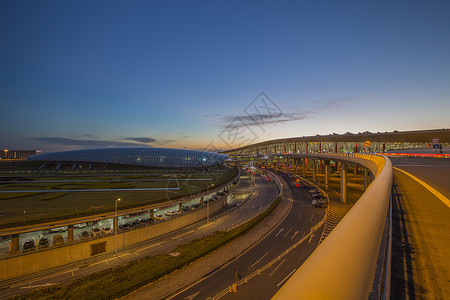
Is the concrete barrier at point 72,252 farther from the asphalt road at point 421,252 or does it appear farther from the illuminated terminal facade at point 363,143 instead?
the illuminated terminal facade at point 363,143

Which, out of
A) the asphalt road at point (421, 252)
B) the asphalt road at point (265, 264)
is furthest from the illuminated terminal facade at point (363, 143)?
the asphalt road at point (421, 252)

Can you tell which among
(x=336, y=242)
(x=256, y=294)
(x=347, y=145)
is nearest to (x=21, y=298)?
(x=256, y=294)

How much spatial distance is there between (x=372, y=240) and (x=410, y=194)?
7.15m

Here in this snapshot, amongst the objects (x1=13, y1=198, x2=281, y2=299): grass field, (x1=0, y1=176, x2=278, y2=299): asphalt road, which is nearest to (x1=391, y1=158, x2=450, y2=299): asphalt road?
(x1=13, y1=198, x2=281, y2=299): grass field

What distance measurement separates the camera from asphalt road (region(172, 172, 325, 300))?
1359 centimetres

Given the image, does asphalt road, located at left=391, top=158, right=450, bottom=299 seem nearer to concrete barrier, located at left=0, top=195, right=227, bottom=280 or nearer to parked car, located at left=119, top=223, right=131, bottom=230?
concrete barrier, located at left=0, top=195, right=227, bottom=280

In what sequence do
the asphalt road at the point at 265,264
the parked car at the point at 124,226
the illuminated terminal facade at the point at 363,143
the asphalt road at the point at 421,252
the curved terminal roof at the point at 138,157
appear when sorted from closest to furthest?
the asphalt road at the point at 421,252, the asphalt road at the point at 265,264, the parked car at the point at 124,226, the illuminated terminal facade at the point at 363,143, the curved terminal roof at the point at 138,157

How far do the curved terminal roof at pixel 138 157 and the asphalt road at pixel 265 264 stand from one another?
57.1 meters

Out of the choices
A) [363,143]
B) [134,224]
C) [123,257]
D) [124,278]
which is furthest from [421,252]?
[363,143]

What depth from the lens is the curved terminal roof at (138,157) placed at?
3000 inches

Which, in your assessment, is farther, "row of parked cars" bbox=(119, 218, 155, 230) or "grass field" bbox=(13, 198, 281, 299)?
"row of parked cars" bbox=(119, 218, 155, 230)

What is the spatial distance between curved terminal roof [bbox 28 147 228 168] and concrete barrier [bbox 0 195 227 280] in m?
51.6

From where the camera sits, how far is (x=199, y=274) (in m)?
15.8

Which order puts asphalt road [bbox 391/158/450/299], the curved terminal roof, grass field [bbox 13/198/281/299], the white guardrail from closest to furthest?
the white guardrail → asphalt road [bbox 391/158/450/299] → grass field [bbox 13/198/281/299] → the curved terminal roof
